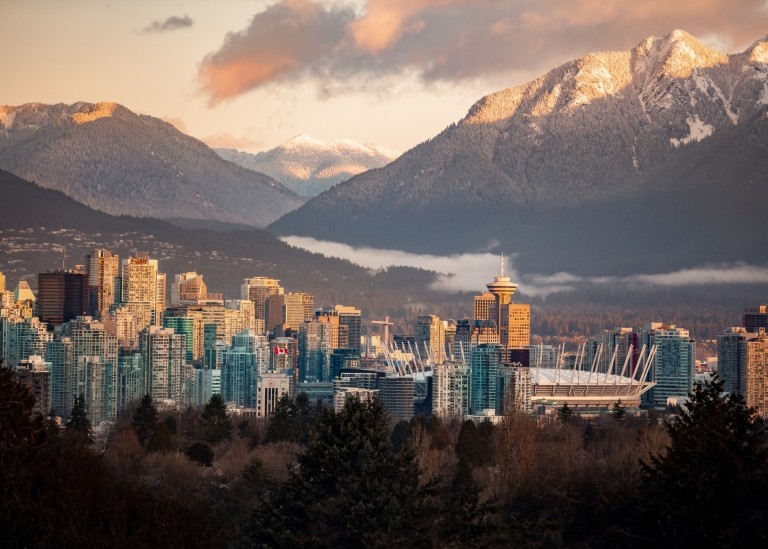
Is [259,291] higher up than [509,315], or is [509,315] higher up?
[259,291]

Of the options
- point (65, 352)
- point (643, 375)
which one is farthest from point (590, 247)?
point (65, 352)

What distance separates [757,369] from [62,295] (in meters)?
55.3

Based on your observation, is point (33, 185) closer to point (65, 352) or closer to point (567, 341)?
point (567, 341)

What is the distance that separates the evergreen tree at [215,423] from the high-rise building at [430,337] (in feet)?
278

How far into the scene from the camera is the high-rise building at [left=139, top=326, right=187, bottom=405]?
115250 mm

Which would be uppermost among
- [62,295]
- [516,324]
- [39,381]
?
[62,295]

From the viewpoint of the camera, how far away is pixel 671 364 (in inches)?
5374

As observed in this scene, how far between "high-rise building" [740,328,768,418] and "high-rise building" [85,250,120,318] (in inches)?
2038

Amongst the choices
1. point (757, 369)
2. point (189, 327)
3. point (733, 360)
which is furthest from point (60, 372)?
point (733, 360)

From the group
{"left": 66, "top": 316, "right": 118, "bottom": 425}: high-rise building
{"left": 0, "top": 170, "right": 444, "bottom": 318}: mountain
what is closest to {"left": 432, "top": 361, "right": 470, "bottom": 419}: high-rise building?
{"left": 66, "top": 316, "right": 118, "bottom": 425}: high-rise building

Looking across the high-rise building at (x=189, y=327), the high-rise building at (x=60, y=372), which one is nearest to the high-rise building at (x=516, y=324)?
the high-rise building at (x=189, y=327)

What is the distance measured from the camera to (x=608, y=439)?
229 ft

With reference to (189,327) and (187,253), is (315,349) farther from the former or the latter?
(187,253)

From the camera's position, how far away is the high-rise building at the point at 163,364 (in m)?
115
